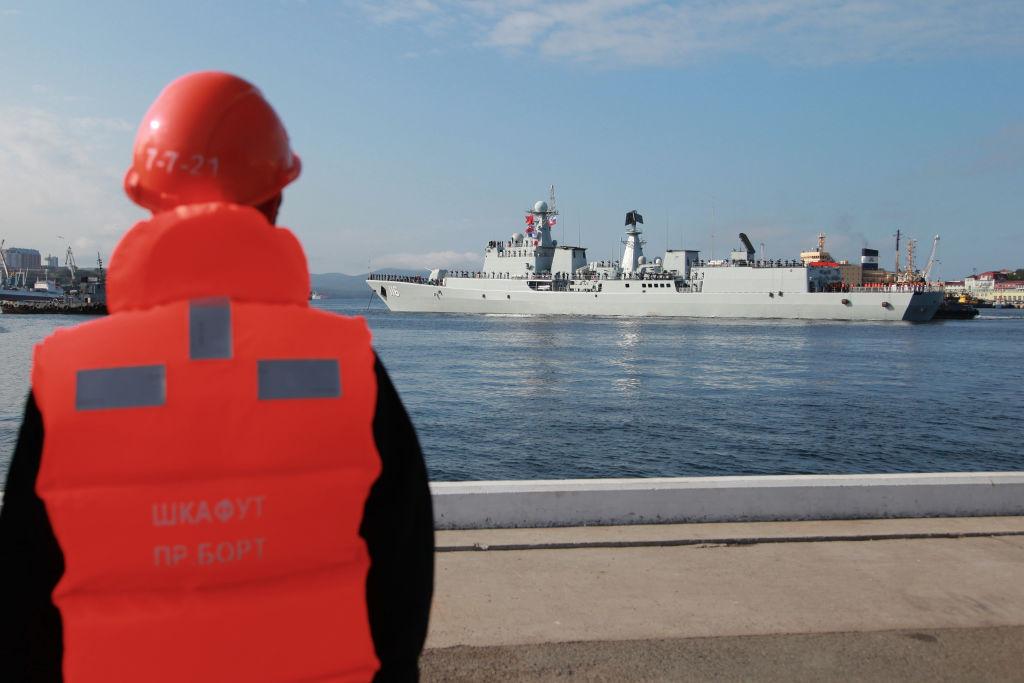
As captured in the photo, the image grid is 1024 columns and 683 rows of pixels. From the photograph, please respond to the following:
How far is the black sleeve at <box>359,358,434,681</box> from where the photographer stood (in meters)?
1.19

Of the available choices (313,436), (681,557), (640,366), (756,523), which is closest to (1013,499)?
(756,523)

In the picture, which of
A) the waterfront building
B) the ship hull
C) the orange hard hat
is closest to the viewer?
the orange hard hat

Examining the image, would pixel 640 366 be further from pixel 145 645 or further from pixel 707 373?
pixel 145 645

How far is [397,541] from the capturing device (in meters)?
1.20

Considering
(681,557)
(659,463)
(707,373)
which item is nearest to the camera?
(681,557)

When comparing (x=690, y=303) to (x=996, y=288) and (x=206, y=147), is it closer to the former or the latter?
(x=206, y=147)

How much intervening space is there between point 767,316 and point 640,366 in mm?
34146

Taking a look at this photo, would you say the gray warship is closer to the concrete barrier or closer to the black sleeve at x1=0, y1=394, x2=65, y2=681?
the concrete barrier

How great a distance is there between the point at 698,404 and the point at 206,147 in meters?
21.1

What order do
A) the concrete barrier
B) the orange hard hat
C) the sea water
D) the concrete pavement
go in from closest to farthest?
the orange hard hat
the concrete pavement
the concrete barrier
the sea water

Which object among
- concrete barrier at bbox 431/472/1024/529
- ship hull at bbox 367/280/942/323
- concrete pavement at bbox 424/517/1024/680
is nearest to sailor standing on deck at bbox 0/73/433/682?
concrete pavement at bbox 424/517/1024/680

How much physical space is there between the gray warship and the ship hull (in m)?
0.08

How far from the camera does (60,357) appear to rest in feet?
3.47

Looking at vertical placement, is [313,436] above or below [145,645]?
above
